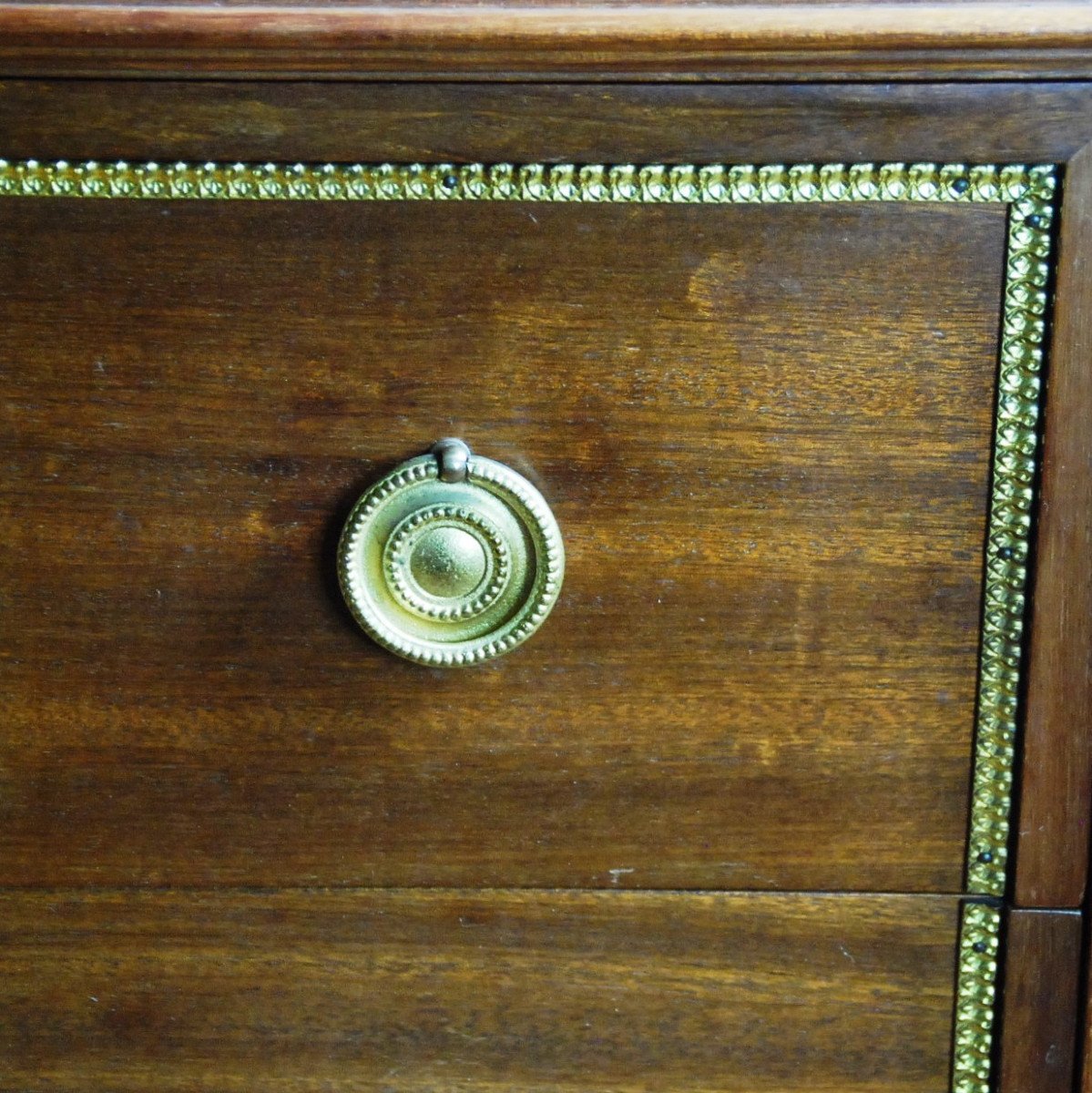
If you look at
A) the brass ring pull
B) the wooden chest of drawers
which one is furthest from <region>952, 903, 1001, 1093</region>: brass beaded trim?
the brass ring pull

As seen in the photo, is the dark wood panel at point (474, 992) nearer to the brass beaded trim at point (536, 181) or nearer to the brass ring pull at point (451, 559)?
the brass ring pull at point (451, 559)

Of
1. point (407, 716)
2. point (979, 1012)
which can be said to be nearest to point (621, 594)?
point (407, 716)

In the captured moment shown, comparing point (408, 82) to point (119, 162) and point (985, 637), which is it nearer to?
point (119, 162)

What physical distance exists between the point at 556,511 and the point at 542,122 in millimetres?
128

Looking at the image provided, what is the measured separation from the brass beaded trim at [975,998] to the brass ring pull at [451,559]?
0.66ft

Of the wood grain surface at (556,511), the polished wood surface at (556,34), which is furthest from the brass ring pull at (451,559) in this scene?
the polished wood surface at (556,34)

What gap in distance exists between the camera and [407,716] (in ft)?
1.37

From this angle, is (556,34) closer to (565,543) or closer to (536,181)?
(536,181)

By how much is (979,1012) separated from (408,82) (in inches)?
15.4

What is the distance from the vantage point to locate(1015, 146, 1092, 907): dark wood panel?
0.39m

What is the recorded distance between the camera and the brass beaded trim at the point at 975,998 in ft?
1.42

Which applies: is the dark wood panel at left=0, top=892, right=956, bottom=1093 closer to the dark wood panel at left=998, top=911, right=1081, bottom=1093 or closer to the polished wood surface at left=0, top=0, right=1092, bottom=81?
the dark wood panel at left=998, top=911, right=1081, bottom=1093

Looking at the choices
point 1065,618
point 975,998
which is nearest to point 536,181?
point 1065,618

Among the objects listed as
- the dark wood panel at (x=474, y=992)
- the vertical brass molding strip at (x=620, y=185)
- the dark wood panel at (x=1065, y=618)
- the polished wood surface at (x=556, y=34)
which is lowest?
the dark wood panel at (x=474, y=992)
